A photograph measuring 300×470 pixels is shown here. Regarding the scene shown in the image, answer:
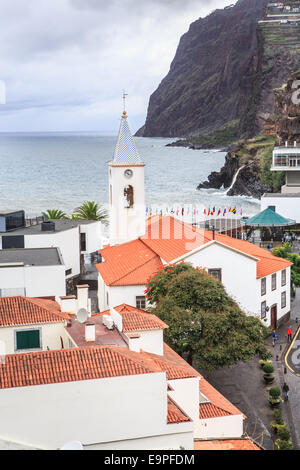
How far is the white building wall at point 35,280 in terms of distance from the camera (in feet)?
93.5

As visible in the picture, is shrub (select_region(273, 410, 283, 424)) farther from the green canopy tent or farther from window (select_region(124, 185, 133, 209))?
the green canopy tent

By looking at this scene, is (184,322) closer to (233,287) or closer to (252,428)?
(252,428)

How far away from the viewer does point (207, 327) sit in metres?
26.6

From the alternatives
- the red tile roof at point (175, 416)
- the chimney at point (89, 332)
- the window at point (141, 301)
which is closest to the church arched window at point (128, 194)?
the window at point (141, 301)

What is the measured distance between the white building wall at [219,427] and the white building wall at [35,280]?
10390 millimetres

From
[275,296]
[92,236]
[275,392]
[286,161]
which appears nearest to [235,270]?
[275,296]

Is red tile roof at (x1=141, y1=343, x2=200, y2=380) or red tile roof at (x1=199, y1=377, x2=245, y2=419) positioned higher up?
red tile roof at (x1=141, y1=343, x2=200, y2=380)

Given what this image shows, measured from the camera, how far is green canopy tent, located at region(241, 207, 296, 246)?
58.6m

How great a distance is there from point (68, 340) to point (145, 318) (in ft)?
11.5

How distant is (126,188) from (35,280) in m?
13.4

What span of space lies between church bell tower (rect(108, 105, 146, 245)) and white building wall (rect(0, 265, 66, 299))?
12.4 meters

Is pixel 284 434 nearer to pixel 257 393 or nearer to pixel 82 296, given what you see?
pixel 257 393

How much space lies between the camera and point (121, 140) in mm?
40938

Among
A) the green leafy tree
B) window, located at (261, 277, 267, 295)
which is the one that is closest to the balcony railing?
window, located at (261, 277, 267, 295)
